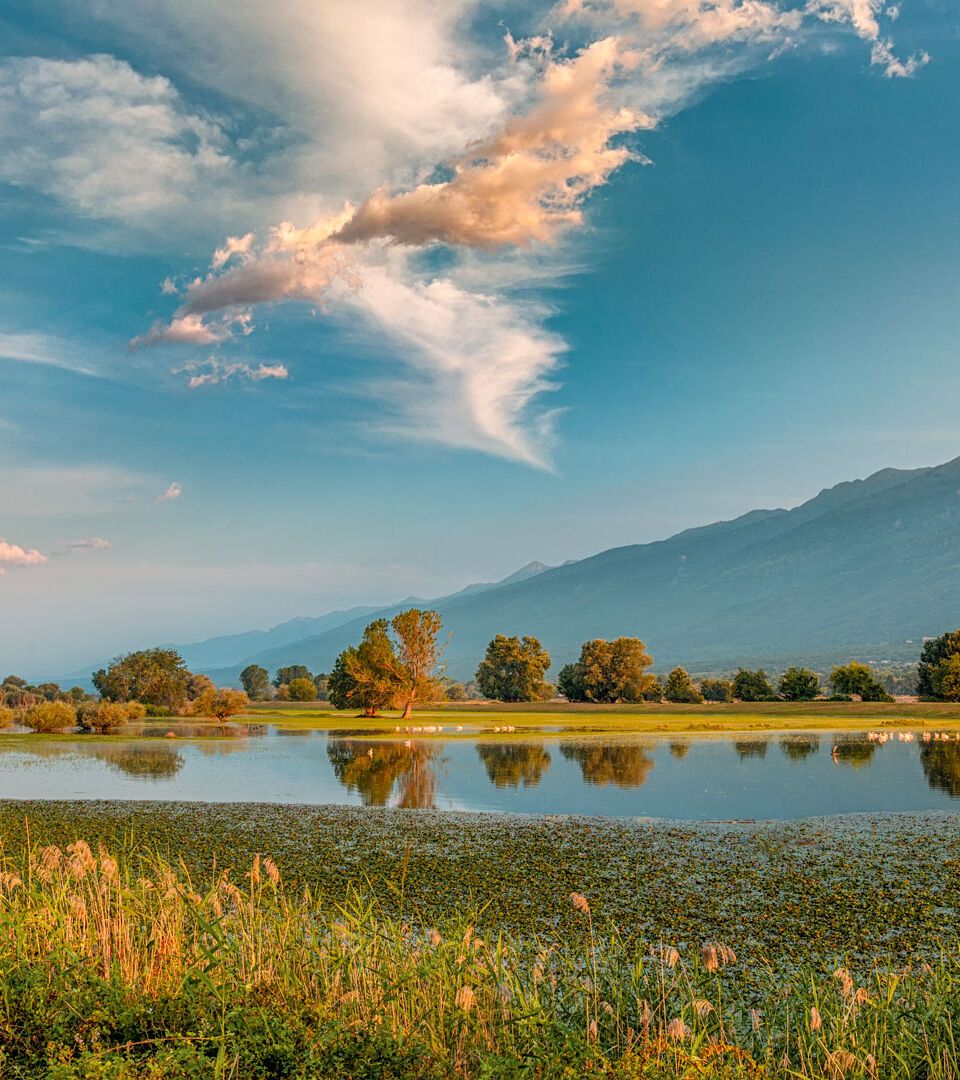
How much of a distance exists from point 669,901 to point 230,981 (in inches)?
323

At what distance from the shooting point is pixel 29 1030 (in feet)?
21.4

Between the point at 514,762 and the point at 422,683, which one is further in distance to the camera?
the point at 422,683

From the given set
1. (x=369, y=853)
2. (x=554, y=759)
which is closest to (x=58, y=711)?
(x=554, y=759)

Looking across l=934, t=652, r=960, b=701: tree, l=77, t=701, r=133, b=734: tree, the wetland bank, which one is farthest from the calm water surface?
l=934, t=652, r=960, b=701: tree

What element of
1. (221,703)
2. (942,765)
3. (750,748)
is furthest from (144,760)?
(942,765)

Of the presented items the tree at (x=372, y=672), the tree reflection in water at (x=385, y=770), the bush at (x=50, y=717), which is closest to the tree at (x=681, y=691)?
the tree at (x=372, y=672)

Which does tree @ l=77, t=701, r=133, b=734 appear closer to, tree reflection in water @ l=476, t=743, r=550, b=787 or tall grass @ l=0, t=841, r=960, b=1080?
tree reflection in water @ l=476, t=743, r=550, b=787

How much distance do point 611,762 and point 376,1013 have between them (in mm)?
31704

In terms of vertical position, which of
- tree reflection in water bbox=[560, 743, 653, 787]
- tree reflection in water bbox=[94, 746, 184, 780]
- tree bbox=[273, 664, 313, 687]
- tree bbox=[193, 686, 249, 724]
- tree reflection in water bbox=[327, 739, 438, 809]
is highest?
tree bbox=[273, 664, 313, 687]

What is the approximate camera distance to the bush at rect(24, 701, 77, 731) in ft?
177

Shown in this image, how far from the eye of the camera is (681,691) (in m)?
83.8

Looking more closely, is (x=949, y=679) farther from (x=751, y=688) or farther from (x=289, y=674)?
(x=289, y=674)

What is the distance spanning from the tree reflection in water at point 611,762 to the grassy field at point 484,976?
1573cm

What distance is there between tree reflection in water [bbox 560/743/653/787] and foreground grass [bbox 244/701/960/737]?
950 centimetres
